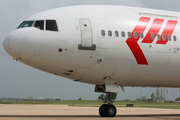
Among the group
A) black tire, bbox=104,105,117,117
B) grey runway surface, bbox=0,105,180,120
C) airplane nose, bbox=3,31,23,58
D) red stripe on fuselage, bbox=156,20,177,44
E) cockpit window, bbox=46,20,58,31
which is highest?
red stripe on fuselage, bbox=156,20,177,44

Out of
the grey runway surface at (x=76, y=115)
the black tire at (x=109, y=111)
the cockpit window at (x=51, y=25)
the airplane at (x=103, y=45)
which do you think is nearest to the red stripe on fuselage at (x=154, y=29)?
the airplane at (x=103, y=45)

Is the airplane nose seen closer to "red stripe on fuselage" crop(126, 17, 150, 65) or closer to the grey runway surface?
the grey runway surface

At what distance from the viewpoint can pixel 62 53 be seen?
18219mm

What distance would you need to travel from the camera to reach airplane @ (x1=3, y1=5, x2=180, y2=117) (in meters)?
18.1

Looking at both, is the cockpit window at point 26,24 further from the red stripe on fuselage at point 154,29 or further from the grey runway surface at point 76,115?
the red stripe on fuselage at point 154,29

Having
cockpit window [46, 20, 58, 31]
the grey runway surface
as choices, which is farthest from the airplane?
the grey runway surface

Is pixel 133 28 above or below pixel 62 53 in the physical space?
above

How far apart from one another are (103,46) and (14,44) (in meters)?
6.14

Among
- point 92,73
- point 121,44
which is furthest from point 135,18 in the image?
point 92,73

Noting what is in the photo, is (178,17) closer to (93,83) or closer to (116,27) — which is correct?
(116,27)

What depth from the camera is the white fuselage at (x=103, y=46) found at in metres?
18.1

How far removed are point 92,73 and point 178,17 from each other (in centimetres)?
915

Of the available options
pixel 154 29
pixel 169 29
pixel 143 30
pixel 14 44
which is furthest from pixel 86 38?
pixel 169 29

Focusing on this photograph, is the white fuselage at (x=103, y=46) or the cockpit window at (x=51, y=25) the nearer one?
the white fuselage at (x=103, y=46)
